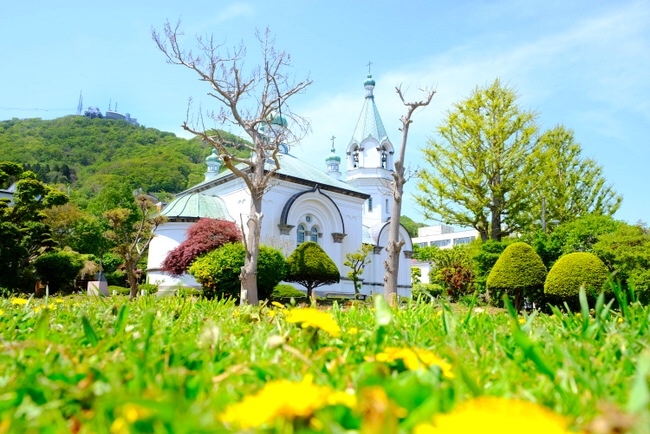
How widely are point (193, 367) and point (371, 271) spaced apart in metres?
28.4

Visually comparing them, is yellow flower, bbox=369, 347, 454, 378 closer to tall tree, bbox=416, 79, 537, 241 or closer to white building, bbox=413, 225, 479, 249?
tall tree, bbox=416, 79, 537, 241

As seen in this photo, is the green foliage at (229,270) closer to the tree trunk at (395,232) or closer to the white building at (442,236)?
the tree trunk at (395,232)

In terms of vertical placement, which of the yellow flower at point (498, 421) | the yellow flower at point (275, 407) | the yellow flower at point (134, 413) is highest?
the yellow flower at point (498, 421)

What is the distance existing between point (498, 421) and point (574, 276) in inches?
642

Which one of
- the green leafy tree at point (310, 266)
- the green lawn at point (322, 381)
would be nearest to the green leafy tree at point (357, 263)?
the green leafy tree at point (310, 266)

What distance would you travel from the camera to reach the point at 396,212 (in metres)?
14.8

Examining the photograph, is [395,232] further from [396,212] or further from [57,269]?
[57,269]

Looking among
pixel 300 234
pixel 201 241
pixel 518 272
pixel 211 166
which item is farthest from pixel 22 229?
pixel 518 272

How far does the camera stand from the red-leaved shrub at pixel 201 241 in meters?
18.8

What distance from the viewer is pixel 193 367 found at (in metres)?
1.03

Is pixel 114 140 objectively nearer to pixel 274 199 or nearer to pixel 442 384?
pixel 274 199

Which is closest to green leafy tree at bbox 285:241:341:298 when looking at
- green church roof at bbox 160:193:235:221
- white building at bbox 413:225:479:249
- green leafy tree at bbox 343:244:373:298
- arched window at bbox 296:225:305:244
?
green leafy tree at bbox 343:244:373:298

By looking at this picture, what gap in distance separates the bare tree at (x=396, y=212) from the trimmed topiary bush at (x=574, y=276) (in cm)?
508

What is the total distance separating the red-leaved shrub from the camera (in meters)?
18.8
